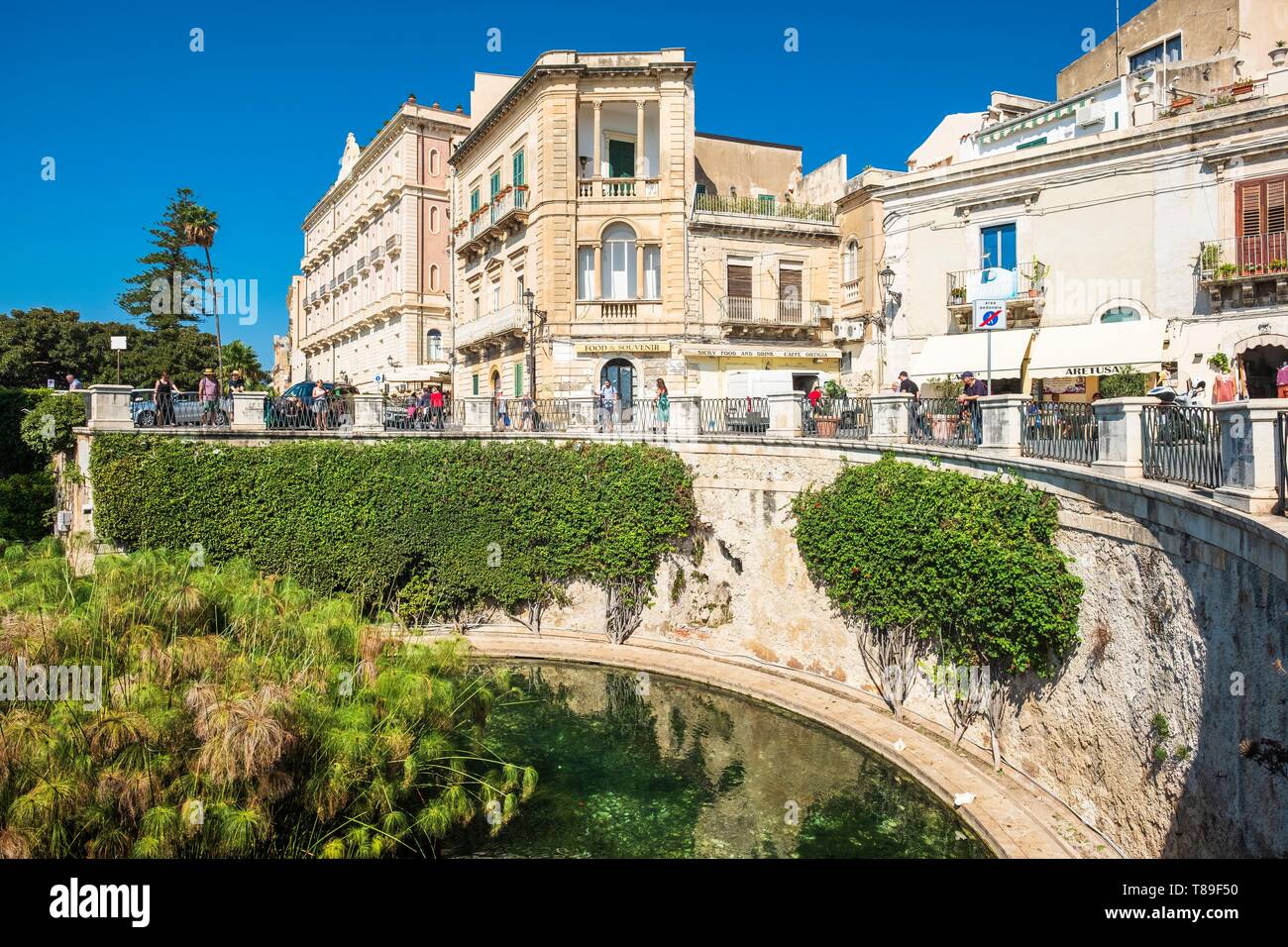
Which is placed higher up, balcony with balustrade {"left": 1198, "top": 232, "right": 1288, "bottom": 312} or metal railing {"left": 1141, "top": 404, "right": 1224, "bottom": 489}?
balcony with balustrade {"left": 1198, "top": 232, "right": 1288, "bottom": 312}

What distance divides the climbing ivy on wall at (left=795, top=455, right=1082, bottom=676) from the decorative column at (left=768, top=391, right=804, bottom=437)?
1.80 meters

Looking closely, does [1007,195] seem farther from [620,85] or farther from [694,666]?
[694,666]

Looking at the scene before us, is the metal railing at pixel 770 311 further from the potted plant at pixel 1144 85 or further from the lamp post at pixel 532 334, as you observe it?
the potted plant at pixel 1144 85

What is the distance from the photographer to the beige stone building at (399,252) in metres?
38.4

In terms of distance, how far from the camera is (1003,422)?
1366 cm

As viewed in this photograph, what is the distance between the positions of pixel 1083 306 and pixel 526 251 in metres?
17.3

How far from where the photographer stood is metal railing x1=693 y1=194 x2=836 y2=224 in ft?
Result: 88.2

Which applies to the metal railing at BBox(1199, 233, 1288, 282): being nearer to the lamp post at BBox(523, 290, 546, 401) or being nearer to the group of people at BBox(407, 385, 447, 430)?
the lamp post at BBox(523, 290, 546, 401)

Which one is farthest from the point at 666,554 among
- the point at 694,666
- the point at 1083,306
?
the point at 1083,306

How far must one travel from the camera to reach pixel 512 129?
2861 centimetres

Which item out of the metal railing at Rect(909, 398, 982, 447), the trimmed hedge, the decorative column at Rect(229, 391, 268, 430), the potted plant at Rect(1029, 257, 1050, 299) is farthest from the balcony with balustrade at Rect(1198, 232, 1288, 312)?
the decorative column at Rect(229, 391, 268, 430)

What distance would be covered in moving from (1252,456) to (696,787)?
9472 millimetres

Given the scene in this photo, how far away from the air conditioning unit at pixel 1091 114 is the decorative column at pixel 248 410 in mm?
23357

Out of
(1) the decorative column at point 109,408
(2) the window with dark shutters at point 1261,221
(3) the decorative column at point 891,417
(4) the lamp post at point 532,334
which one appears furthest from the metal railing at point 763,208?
(1) the decorative column at point 109,408
